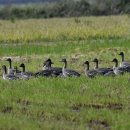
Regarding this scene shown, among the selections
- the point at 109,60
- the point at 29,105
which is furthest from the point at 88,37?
the point at 29,105

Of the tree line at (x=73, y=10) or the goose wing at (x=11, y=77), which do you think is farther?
the tree line at (x=73, y=10)

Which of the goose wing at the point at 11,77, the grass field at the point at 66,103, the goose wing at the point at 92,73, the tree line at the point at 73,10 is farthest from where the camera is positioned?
the tree line at the point at 73,10

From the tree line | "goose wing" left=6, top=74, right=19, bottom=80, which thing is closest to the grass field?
"goose wing" left=6, top=74, right=19, bottom=80

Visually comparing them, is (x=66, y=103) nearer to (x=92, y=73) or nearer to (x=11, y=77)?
(x=92, y=73)

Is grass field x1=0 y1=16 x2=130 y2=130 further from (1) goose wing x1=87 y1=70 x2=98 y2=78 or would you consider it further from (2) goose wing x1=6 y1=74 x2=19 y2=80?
(2) goose wing x1=6 y1=74 x2=19 y2=80

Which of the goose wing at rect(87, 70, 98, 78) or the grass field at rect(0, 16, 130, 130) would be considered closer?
the grass field at rect(0, 16, 130, 130)

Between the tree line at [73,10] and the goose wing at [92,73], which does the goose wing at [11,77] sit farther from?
the tree line at [73,10]

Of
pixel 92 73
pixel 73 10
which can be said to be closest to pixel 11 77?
pixel 92 73

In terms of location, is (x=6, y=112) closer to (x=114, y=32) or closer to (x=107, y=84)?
(x=107, y=84)

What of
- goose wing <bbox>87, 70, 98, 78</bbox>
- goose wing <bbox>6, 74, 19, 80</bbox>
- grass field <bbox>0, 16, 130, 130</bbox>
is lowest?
grass field <bbox>0, 16, 130, 130</bbox>

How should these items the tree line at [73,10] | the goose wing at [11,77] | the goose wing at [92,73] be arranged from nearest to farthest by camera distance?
the goose wing at [92,73] → the goose wing at [11,77] → the tree line at [73,10]

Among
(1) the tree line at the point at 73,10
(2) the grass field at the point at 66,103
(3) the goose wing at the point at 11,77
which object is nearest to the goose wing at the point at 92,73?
(2) the grass field at the point at 66,103

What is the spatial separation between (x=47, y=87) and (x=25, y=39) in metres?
18.7

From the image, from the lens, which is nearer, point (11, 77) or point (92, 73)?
point (92, 73)
